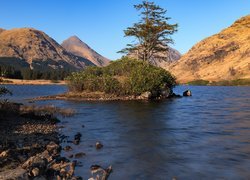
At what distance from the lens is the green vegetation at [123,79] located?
75625mm

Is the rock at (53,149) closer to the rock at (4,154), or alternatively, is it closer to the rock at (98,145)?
the rock at (98,145)

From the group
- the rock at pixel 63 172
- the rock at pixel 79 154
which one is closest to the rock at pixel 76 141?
the rock at pixel 79 154

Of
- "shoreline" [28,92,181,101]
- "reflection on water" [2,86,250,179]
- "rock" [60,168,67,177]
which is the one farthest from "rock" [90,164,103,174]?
"shoreline" [28,92,181,101]

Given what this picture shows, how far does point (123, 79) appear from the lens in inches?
3039

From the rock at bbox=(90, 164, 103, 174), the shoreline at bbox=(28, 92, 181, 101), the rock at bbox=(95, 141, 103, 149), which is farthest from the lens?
the shoreline at bbox=(28, 92, 181, 101)

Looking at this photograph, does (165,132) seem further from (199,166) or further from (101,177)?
(101,177)

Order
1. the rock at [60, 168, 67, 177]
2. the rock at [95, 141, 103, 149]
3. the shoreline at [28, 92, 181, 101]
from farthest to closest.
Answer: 1. the shoreline at [28, 92, 181, 101]
2. the rock at [95, 141, 103, 149]
3. the rock at [60, 168, 67, 177]

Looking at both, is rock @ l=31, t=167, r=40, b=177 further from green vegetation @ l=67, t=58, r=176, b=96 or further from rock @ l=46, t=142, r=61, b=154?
green vegetation @ l=67, t=58, r=176, b=96

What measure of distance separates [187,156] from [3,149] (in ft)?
39.2

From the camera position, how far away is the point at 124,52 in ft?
294

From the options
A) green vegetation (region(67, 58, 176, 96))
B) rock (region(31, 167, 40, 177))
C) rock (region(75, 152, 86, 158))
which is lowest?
rock (region(75, 152, 86, 158))

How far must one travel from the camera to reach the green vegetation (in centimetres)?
7562

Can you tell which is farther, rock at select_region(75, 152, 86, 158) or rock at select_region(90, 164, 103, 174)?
rock at select_region(75, 152, 86, 158)

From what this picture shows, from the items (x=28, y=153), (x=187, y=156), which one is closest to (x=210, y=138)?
(x=187, y=156)
